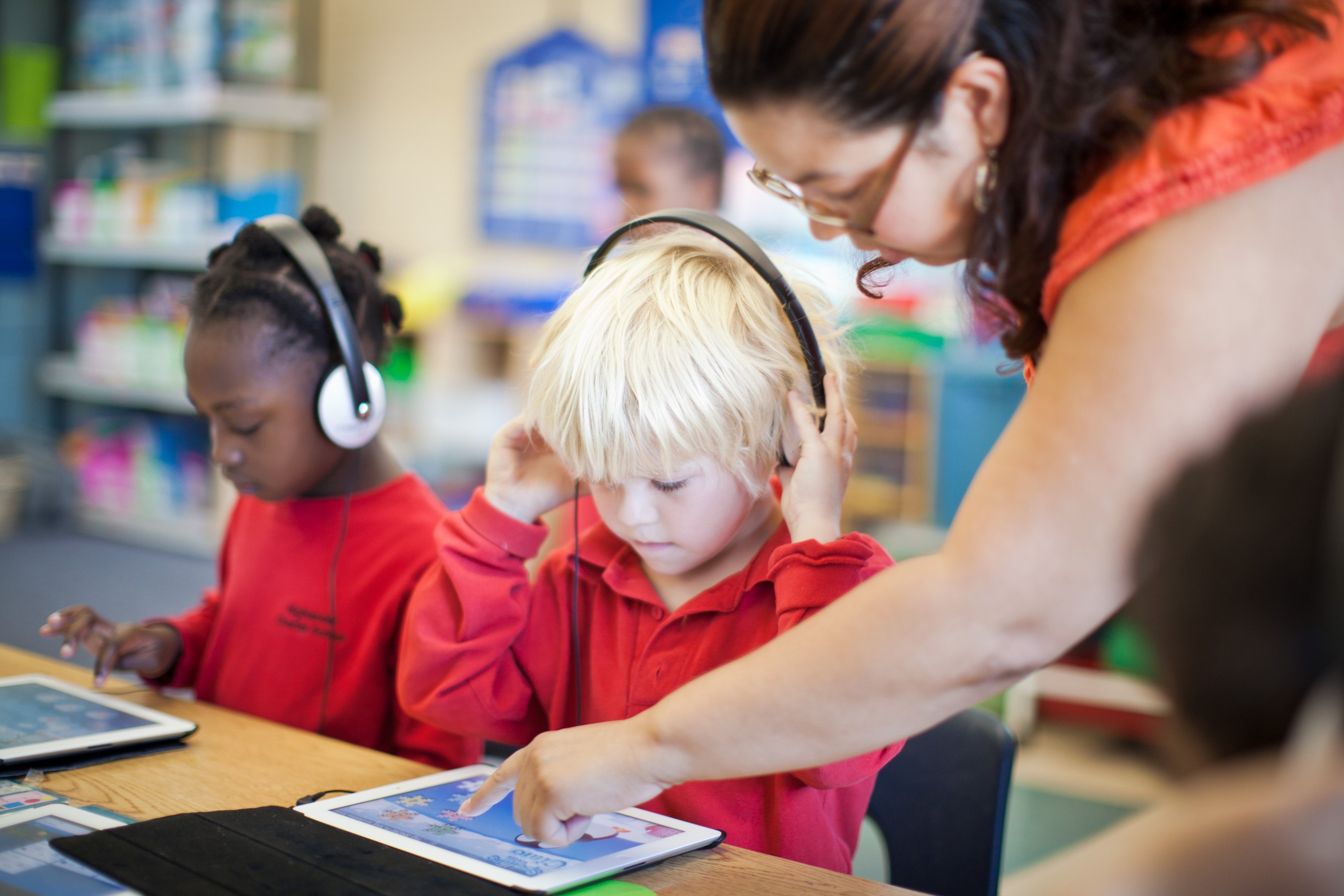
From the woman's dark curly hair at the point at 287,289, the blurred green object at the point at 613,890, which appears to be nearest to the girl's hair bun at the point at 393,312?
the woman's dark curly hair at the point at 287,289

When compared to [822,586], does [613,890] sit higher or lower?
lower

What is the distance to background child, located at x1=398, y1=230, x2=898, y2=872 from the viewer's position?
0.95 metres

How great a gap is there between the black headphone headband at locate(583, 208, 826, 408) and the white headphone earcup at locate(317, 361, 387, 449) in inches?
16.0

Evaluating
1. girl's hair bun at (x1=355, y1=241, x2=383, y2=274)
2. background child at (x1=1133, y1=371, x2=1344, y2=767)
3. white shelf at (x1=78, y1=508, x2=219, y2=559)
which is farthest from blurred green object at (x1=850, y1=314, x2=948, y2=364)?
background child at (x1=1133, y1=371, x2=1344, y2=767)

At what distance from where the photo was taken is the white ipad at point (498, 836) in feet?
2.47

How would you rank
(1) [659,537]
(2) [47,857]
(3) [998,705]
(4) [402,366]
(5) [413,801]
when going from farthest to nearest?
(4) [402,366] < (3) [998,705] < (1) [659,537] < (5) [413,801] < (2) [47,857]

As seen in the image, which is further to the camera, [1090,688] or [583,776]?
[1090,688]

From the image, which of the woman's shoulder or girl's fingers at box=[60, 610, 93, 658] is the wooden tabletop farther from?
the woman's shoulder

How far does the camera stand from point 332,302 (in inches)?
47.4

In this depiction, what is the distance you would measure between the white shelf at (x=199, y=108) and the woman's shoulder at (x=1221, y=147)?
13.2ft

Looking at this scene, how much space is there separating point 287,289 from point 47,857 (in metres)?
0.70

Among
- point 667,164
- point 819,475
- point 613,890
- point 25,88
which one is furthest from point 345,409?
point 25,88

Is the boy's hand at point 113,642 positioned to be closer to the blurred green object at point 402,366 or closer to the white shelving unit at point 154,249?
the blurred green object at point 402,366

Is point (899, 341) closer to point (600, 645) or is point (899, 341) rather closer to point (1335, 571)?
point (600, 645)
